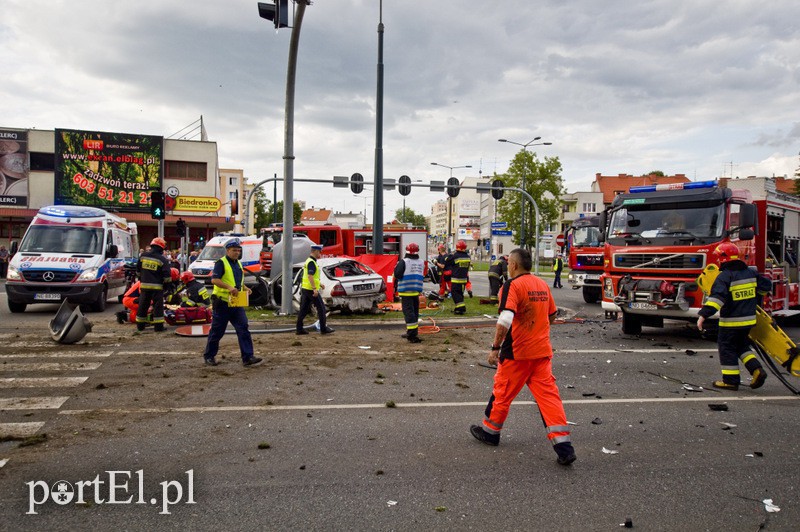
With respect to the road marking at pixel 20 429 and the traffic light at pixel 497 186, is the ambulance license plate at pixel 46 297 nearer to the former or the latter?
the road marking at pixel 20 429

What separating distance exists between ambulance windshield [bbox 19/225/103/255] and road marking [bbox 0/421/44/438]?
10710mm

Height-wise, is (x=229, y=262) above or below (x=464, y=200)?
below

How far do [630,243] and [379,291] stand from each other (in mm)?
5994

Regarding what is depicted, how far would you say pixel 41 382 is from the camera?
698 cm

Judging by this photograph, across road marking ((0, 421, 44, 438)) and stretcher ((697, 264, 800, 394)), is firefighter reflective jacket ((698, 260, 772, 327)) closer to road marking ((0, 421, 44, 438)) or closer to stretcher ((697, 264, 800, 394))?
stretcher ((697, 264, 800, 394))

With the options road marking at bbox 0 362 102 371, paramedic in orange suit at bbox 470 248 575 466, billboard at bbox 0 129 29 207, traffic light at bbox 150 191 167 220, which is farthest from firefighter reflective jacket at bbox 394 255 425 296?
billboard at bbox 0 129 29 207

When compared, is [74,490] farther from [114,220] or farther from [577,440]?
[114,220]

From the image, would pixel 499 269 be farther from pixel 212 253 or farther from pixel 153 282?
pixel 212 253

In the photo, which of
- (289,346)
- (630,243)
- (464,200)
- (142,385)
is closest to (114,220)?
(289,346)

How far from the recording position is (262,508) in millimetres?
3674

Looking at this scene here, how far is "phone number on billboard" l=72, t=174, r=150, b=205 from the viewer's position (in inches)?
1521

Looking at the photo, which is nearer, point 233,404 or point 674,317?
point 233,404

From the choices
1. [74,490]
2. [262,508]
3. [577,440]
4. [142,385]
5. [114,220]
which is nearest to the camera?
[262,508]

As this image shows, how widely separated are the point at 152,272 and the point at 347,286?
174 inches
